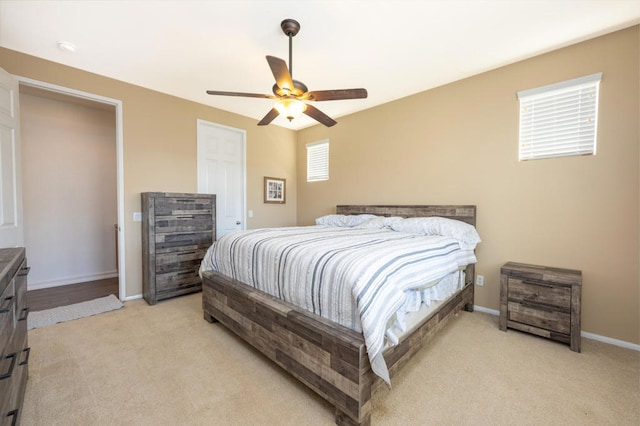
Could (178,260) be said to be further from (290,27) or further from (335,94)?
(290,27)

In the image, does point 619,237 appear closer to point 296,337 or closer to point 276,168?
point 296,337

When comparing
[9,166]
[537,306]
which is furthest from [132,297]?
[537,306]

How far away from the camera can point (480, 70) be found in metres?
2.94

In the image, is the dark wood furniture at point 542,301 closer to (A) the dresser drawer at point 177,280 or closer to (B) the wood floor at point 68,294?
(A) the dresser drawer at point 177,280

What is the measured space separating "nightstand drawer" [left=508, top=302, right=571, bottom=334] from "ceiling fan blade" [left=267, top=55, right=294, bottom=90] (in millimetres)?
2747

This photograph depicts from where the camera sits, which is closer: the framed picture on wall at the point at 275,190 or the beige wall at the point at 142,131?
the beige wall at the point at 142,131

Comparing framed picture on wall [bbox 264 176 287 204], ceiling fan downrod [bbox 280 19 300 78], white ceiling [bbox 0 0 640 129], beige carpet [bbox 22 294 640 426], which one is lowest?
beige carpet [bbox 22 294 640 426]

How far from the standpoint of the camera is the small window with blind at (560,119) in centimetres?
239

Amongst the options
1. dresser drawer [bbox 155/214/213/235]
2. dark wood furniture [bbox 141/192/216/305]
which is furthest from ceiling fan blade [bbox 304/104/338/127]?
dresser drawer [bbox 155/214/213/235]

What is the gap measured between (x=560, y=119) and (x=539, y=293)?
165 centimetres

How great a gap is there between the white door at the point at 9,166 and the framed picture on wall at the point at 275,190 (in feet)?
9.66

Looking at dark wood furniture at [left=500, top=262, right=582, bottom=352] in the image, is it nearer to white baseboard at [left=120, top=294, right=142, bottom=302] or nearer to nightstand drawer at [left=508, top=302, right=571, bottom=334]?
nightstand drawer at [left=508, top=302, right=571, bottom=334]

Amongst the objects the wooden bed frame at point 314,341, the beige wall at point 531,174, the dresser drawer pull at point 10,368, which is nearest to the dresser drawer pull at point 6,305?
the dresser drawer pull at point 10,368

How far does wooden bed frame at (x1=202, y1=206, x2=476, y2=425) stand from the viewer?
1386mm
